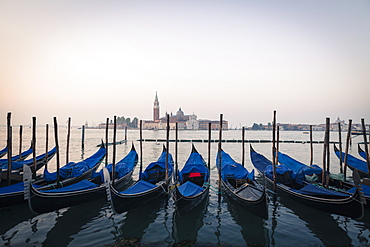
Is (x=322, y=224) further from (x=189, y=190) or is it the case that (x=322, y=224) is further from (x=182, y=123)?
(x=182, y=123)

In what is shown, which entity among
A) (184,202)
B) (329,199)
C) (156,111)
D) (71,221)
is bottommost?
(71,221)

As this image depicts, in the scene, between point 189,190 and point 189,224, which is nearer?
point 189,224

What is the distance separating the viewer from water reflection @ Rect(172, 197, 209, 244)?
4.16 metres

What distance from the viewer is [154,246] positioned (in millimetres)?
3754

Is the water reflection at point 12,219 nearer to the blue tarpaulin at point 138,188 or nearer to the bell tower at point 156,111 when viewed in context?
the blue tarpaulin at point 138,188

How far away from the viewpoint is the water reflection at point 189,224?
4.16 m

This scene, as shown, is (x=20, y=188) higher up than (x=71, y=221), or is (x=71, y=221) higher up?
(x=20, y=188)

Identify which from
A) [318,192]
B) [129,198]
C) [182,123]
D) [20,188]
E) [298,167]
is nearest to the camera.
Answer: [129,198]

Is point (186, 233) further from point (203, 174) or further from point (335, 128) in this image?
point (335, 128)

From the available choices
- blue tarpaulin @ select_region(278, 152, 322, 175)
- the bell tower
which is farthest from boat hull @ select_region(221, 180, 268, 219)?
the bell tower

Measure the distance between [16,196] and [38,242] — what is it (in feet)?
6.14

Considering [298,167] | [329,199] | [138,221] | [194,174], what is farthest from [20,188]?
[298,167]

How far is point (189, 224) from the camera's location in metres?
4.70

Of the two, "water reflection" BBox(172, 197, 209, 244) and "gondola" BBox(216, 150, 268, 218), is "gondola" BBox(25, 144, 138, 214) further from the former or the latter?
"gondola" BBox(216, 150, 268, 218)
